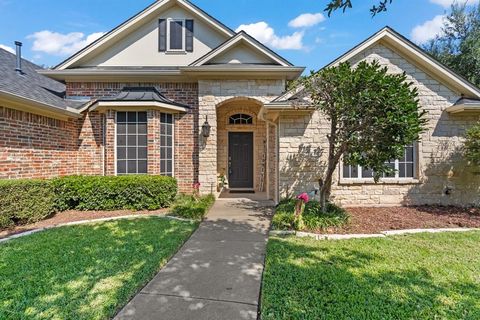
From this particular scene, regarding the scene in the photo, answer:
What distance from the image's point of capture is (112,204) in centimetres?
786

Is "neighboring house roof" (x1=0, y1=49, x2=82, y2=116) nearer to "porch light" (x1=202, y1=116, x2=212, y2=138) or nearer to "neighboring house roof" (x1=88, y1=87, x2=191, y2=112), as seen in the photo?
"neighboring house roof" (x1=88, y1=87, x2=191, y2=112)

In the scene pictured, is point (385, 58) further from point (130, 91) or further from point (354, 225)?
point (130, 91)

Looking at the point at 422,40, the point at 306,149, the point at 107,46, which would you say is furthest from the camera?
the point at 422,40

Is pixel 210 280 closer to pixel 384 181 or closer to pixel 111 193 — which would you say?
pixel 111 193

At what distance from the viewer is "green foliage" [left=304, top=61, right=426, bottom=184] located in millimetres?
5438

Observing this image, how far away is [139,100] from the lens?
8.88 m

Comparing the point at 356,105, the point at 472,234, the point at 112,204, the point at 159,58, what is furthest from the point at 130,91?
the point at 472,234

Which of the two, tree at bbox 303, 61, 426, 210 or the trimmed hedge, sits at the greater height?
tree at bbox 303, 61, 426, 210

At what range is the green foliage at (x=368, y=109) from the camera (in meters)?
5.44

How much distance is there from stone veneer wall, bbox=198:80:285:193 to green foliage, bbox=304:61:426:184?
3597mm


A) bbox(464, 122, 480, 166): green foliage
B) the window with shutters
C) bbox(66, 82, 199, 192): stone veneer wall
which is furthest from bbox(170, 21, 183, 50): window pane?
bbox(464, 122, 480, 166): green foliage

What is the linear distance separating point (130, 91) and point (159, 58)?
2.13 meters

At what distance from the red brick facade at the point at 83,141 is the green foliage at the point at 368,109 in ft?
18.2

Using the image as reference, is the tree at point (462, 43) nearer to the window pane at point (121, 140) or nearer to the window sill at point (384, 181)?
the window sill at point (384, 181)
